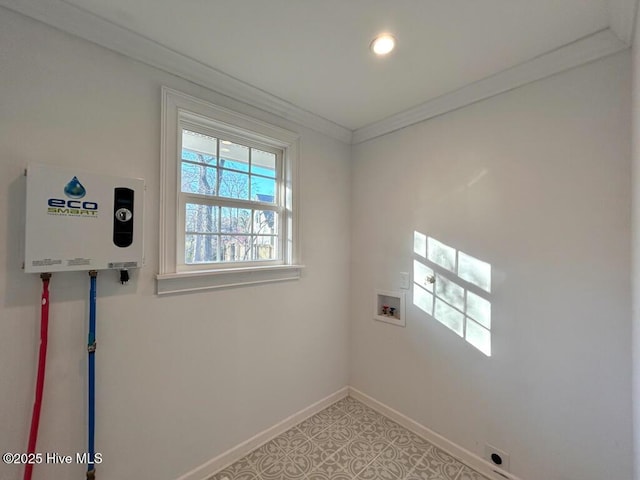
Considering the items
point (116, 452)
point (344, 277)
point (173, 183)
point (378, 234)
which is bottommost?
point (116, 452)

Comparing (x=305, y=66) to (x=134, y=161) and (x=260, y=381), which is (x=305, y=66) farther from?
(x=260, y=381)

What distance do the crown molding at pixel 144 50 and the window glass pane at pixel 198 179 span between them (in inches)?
20.2

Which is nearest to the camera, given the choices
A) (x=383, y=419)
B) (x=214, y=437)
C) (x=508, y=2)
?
(x=508, y=2)

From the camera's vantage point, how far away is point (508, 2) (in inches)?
47.1

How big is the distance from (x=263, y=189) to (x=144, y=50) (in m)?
1.04

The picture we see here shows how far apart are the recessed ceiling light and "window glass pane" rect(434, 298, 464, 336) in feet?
5.38

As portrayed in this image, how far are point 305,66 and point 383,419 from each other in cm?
272

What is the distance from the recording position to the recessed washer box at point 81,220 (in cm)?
114

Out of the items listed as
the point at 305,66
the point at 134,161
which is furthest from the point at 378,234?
the point at 134,161

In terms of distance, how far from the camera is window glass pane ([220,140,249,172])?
1901mm

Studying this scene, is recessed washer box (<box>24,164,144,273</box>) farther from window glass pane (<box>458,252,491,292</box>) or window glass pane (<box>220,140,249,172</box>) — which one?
window glass pane (<box>458,252,491,292</box>)

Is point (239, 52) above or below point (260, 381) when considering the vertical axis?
above

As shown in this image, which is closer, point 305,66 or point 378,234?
point 305,66

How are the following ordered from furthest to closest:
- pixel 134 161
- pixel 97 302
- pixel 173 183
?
pixel 173 183 → pixel 134 161 → pixel 97 302
